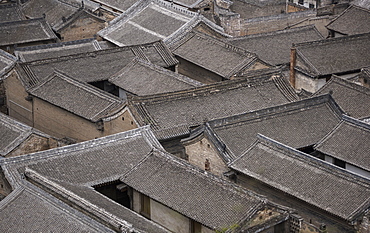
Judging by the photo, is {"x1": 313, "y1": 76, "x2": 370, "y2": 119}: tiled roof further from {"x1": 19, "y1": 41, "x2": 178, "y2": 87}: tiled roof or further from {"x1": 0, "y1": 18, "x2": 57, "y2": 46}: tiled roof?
{"x1": 0, "y1": 18, "x2": 57, "y2": 46}: tiled roof

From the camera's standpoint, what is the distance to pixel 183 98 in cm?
3694

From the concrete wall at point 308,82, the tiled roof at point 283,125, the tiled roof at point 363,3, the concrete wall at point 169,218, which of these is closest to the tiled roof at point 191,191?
the concrete wall at point 169,218

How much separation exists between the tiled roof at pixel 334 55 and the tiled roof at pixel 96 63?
27.6ft

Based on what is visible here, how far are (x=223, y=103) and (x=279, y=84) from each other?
3.83m

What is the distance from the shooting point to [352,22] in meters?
52.6

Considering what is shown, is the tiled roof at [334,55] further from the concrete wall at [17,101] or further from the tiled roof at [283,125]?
the concrete wall at [17,101]

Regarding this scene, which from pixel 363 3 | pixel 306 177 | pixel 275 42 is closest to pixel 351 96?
pixel 275 42

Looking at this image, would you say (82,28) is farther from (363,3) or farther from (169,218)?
(169,218)

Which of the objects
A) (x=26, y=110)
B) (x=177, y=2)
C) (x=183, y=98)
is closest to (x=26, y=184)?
(x=183, y=98)

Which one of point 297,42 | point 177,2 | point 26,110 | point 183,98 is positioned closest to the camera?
point 183,98

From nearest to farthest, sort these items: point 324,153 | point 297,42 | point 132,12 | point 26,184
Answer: point 26,184, point 324,153, point 297,42, point 132,12

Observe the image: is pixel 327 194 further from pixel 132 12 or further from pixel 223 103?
pixel 132 12

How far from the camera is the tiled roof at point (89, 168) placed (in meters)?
27.3

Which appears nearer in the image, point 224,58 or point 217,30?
point 224,58
